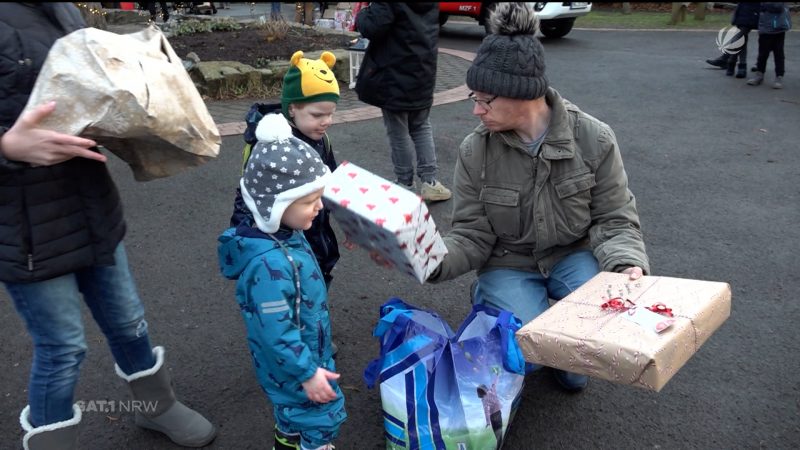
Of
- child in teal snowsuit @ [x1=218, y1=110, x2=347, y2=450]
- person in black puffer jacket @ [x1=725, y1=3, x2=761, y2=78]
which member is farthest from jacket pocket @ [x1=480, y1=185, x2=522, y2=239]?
person in black puffer jacket @ [x1=725, y1=3, x2=761, y2=78]

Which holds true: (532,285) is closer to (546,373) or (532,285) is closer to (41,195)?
(546,373)

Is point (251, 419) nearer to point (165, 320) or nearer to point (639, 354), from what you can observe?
point (165, 320)

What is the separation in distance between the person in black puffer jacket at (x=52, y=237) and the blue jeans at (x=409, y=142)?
266 cm

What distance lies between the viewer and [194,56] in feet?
27.4

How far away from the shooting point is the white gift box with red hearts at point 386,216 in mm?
2023

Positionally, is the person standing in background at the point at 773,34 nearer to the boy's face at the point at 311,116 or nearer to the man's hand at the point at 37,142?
the boy's face at the point at 311,116

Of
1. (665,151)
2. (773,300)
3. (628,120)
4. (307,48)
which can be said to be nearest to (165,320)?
(773,300)

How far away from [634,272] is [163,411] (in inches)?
71.4

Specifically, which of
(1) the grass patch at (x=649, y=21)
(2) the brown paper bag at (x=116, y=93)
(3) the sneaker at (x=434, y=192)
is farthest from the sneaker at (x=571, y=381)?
(1) the grass patch at (x=649, y=21)

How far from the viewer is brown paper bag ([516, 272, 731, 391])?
1.86m

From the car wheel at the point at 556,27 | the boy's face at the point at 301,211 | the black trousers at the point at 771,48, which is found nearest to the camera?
the boy's face at the point at 301,211

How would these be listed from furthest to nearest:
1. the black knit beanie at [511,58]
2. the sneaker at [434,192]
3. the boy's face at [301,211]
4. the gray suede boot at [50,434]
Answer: the sneaker at [434,192]
the black knit beanie at [511,58]
the gray suede boot at [50,434]
the boy's face at [301,211]

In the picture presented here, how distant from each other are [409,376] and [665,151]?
15.3 ft

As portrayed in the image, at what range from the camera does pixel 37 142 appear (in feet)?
5.51
